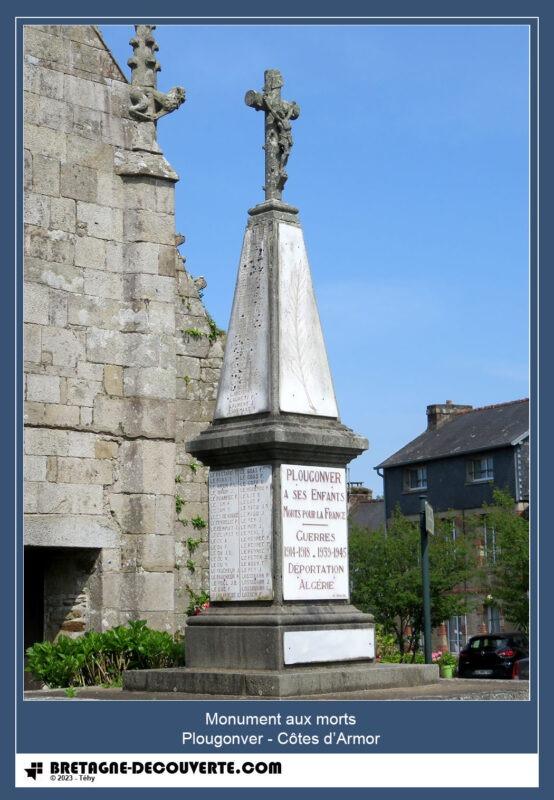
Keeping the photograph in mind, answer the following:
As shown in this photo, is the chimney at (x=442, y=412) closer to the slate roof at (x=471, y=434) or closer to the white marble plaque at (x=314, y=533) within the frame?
the slate roof at (x=471, y=434)

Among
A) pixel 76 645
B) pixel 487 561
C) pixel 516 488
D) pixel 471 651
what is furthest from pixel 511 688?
pixel 516 488

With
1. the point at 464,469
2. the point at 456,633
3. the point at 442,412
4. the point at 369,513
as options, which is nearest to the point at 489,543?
the point at 464,469

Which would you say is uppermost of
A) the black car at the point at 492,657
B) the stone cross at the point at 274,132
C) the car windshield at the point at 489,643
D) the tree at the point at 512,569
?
the stone cross at the point at 274,132

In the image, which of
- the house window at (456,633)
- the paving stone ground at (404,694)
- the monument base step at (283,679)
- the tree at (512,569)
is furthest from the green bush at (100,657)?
the house window at (456,633)

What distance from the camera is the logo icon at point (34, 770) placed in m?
8.76

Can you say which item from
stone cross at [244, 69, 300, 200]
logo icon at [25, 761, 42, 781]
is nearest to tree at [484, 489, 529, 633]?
stone cross at [244, 69, 300, 200]

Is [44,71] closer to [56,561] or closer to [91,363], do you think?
[91,363]

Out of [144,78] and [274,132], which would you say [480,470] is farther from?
[274,132]

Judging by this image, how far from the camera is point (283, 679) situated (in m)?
10.9

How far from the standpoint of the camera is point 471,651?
29500 millimetres

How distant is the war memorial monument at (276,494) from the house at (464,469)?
104 ft

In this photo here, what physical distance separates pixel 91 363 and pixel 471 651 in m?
15.5

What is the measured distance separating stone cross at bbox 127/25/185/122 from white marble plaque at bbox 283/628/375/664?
8223 millimetres

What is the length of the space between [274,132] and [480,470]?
123 feet
